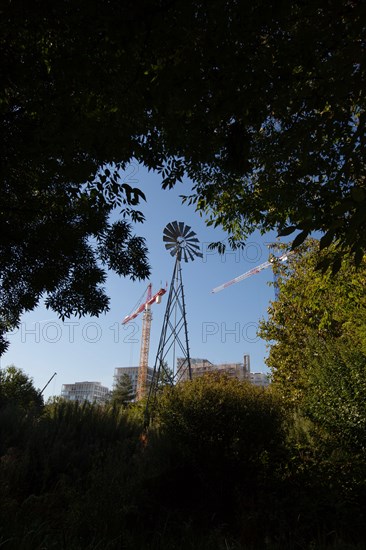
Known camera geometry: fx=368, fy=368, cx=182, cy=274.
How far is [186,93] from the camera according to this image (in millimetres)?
3184

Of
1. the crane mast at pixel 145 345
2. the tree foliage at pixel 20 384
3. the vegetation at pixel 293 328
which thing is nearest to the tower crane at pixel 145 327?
the crane mast at pixel 145 345

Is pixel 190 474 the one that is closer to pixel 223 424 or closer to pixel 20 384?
pixel 223 424

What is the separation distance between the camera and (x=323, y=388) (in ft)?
29.3

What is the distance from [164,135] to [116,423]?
722cm

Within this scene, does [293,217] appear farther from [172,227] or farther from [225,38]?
[172,227]

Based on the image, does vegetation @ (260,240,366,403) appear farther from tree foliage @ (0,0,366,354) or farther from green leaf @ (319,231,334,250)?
green leaf @ (319,231,334,250)

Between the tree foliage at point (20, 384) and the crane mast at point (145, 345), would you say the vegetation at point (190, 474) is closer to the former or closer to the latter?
the tree foliage at point (20, 384)

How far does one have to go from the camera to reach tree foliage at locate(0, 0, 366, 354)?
9.46 ft

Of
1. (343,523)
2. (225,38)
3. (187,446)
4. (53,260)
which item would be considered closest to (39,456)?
(187,446)

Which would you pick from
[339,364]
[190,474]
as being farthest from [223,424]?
[339,364]

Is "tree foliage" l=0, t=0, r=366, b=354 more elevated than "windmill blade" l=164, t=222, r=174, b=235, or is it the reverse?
"windmill blade" l=164, t=222, r=174, b=235

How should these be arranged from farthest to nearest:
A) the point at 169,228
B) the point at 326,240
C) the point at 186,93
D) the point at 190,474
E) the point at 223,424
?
the point at 169,228
the point at 223,424
the point at 190,474
the point at 186,93
the point at 326,240

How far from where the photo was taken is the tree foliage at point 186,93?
2.88 metres

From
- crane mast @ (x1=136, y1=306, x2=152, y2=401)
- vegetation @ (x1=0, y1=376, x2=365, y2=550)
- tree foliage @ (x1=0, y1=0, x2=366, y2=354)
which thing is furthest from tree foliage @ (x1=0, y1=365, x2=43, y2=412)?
tree foliage @ (x1=0, y1=0, x2=366, y2=354)
